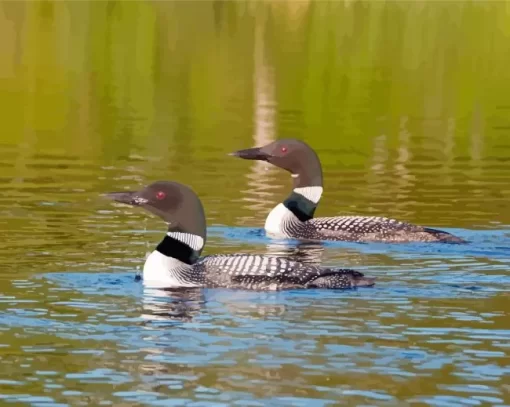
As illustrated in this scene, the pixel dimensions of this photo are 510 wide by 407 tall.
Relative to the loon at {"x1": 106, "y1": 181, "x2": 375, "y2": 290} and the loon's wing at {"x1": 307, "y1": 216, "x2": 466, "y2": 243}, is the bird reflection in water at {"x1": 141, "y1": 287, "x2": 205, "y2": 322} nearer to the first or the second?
the loon at {"x1": 106, "y1": 181, "x2": 375, "y2": 290}

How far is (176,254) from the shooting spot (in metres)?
12.2

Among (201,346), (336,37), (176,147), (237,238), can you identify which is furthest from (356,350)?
(336,37)

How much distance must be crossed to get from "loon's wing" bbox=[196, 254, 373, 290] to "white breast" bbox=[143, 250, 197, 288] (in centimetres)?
26

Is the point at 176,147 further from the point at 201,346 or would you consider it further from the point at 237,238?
the point at 201,346

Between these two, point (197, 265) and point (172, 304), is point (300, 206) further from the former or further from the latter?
point (172, 304)

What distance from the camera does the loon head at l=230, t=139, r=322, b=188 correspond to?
53.9 feet

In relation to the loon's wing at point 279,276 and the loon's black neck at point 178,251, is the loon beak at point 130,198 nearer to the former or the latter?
the loon's black neck at point 178,251

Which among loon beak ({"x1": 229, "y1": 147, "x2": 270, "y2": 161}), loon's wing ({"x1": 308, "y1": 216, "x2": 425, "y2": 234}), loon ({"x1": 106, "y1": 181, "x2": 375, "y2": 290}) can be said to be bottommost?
loon's wing ({"x1": 308, "y1": 216, "x2": 425, "y2": 234})

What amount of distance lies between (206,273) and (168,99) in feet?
63.5

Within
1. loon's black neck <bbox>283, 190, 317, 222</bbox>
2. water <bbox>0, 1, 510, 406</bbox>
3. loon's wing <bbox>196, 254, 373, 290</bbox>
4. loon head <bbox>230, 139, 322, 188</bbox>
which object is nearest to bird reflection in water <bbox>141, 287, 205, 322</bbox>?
water <bbox>0, 1, 510, 406</bbox>

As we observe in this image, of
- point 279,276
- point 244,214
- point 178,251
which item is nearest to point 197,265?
point 178,251

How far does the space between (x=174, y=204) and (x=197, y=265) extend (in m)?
0.52

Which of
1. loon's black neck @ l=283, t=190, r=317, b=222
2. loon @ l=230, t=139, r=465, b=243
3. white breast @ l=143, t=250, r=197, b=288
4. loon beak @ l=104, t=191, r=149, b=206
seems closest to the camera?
white breast @ l=143, t=250, r=197, b=288

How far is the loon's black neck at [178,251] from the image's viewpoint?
12227mm
